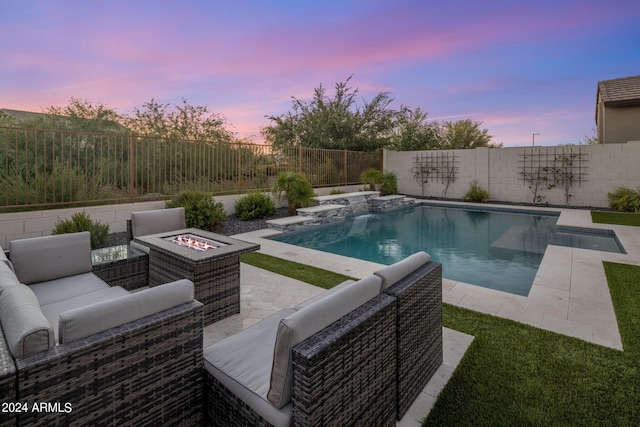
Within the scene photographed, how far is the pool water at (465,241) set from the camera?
531cm

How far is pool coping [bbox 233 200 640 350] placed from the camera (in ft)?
10.1

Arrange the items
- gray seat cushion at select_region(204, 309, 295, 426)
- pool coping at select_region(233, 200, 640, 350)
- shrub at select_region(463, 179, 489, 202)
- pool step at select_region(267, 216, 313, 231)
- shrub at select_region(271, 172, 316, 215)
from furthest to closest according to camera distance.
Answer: shrub at select_region(463, 179, 489, 202), shrub at select_region(271, 172, 316, 215), pool step at select_region(267, 216, 313, 231), pool coping at select_region(233, 200, 640, 350), gray seat cushion at select_region(204, 309, 295, 426)

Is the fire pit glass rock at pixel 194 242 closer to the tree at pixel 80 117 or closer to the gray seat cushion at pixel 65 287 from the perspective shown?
the gray seat cushion at pixel 65 287

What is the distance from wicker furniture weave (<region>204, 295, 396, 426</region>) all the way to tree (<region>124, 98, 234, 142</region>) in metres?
12.1

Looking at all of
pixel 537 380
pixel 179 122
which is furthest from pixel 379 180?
pixel 537 380

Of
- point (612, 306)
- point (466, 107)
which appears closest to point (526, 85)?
point (466, 107)

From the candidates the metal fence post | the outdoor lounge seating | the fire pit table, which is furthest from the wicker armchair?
the metal fence post

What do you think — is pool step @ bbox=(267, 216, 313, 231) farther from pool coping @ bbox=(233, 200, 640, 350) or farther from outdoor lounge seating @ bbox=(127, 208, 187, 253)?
outdoor lounge seating @ bbox=(127, 208, 187, 253)

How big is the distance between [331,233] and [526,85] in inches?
491

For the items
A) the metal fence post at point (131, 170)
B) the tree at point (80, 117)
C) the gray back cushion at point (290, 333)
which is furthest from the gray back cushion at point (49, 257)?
the tree at point (80, 117)

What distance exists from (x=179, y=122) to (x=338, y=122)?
24.2 ft

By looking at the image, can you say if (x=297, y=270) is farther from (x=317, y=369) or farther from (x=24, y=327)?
(x=24, y=327)

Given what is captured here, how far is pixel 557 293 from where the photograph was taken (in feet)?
12.7

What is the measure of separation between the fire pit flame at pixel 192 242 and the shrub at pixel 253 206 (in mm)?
4941
